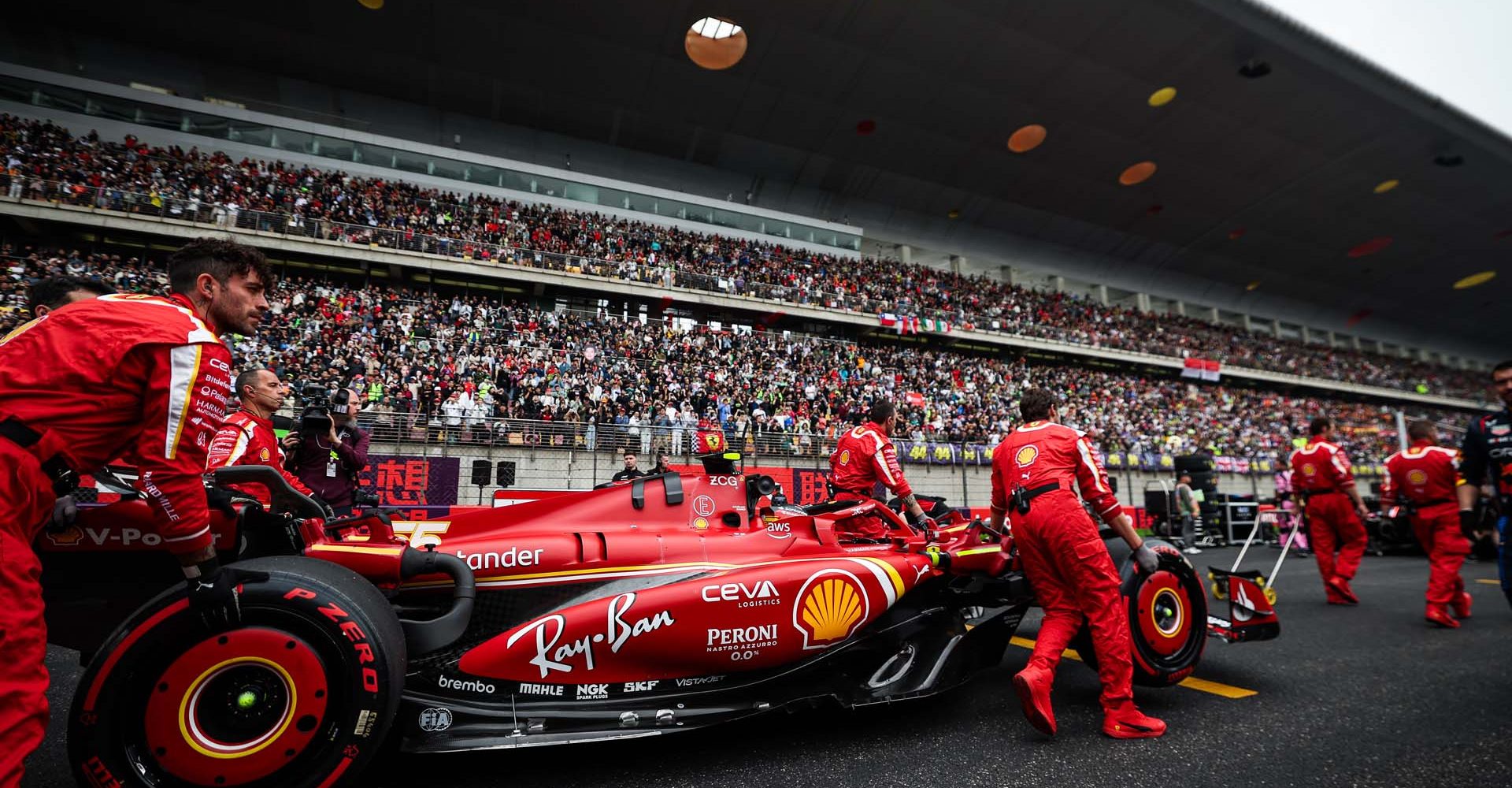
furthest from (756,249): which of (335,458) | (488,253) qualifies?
(335,458)

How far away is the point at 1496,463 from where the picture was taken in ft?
12.4

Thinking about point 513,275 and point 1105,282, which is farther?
point 1105,282

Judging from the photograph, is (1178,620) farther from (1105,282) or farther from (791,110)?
(1105,282)

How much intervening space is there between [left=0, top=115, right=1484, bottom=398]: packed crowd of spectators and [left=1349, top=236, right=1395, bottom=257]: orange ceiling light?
401 inches

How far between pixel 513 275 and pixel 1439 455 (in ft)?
65.8

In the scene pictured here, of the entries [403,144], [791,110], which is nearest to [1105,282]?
[791,110]

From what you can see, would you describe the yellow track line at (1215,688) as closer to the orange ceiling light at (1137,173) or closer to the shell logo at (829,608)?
the shell logo at (829,608)

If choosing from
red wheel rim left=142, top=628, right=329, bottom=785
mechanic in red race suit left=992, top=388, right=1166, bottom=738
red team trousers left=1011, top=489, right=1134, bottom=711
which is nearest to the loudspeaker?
mechanic in red race suit left=992, top=388, right=1166, bottom=738

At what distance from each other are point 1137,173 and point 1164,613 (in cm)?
2810

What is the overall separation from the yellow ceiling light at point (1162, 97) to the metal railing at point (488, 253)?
30.0 ft

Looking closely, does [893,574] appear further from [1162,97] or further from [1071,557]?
[1162,97]

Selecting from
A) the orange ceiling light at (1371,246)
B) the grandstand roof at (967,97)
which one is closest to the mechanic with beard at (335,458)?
the grandstand roof at (967,97)

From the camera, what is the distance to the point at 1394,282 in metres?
37.4

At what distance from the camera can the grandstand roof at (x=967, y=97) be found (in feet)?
Result: 60.7
